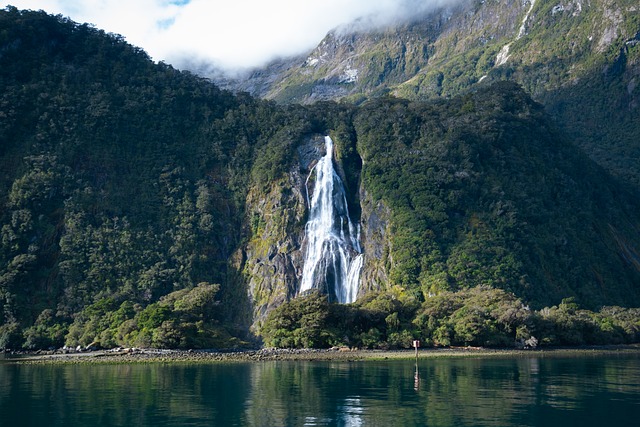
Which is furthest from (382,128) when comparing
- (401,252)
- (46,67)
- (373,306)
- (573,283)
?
(46,67)

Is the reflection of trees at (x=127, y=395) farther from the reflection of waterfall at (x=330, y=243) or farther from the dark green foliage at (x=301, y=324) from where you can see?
the reflection of waterfall at (x=330, y=243)

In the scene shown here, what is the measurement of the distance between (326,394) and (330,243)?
187 feet

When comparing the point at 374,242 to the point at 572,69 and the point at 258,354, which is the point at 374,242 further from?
the point at 572,69

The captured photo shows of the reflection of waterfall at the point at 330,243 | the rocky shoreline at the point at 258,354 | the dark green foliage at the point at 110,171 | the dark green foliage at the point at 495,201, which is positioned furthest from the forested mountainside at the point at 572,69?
the rocky shoreline at the point at 258,354

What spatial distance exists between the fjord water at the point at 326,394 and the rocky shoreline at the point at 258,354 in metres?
5.81

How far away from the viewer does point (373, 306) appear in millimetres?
75688

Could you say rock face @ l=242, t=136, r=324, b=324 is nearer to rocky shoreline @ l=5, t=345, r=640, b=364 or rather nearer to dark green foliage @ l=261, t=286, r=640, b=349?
dark green foliage @ l=261, t=286, r=640, b=349

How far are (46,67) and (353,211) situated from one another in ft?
166

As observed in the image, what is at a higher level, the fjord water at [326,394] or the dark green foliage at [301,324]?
the dark green foliage at [301,324]

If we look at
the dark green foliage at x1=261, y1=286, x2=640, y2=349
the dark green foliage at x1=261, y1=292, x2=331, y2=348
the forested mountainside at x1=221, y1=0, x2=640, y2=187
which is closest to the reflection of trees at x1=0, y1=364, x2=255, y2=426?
the dark green foliage at x1=261, y1=292, x2=331, y2=348

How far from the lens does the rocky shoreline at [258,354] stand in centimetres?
6500

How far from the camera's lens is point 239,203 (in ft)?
354

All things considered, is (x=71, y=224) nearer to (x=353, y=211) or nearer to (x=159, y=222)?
(x=159, y=222)

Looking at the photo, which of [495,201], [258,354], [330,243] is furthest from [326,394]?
[495,201]
